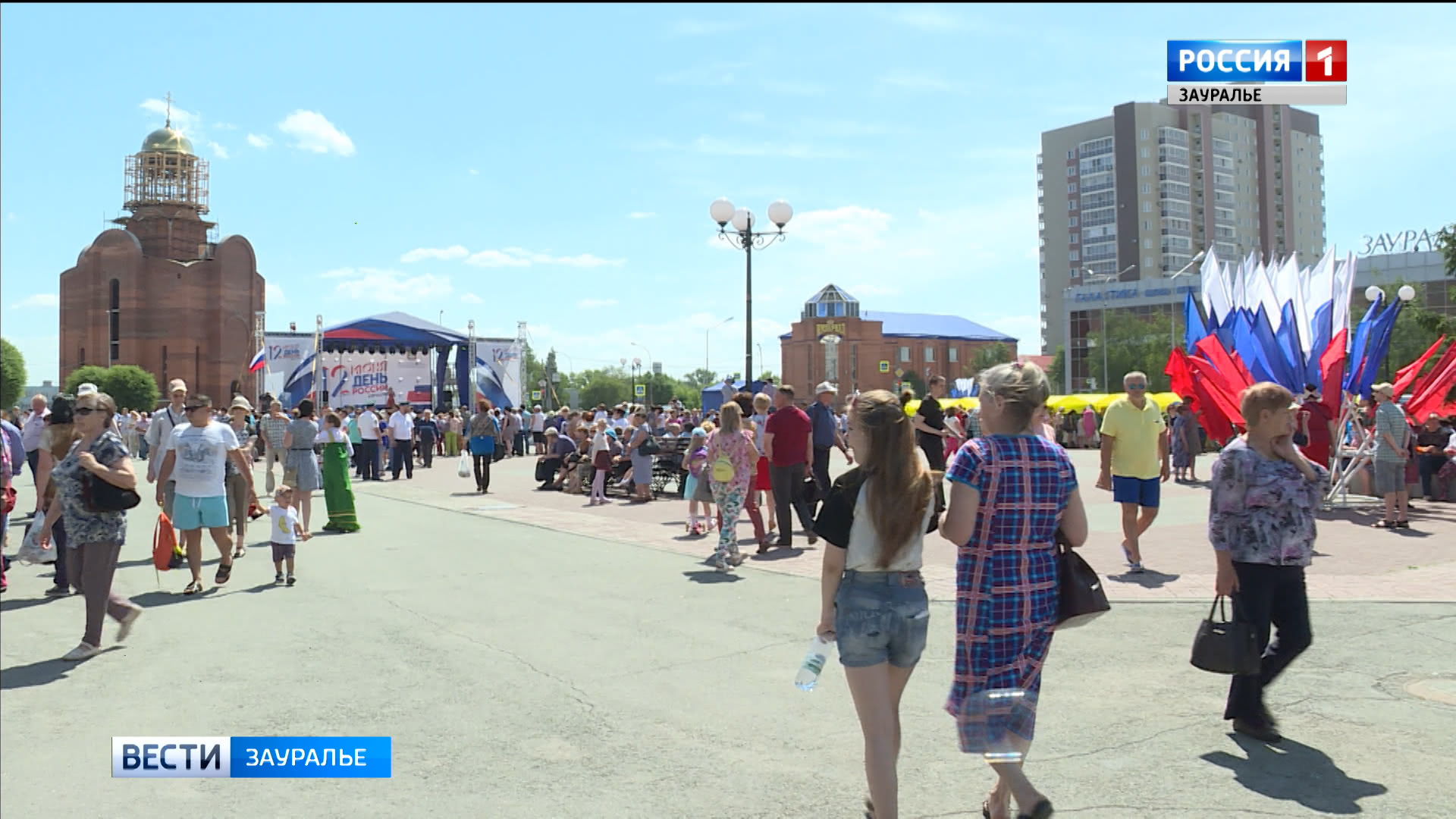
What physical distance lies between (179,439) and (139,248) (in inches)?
3579

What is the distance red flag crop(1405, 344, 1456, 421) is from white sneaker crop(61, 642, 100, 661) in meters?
18.2

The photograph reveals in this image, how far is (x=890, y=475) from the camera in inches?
151

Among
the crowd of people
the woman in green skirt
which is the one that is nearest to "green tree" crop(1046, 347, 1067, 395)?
the crowd of people

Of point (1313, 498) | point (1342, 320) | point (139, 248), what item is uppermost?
point (139, 248)

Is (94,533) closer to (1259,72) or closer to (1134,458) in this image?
(1134,458)

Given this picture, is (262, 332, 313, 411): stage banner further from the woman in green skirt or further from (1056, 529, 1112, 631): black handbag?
(1056, 529, 1112, 631): black handbag

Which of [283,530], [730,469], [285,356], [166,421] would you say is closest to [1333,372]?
Result: [730,469]

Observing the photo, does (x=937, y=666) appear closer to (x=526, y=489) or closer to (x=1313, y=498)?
(x=1313, y=498)

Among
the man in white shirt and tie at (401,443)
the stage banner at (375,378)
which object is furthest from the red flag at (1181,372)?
the stage banner at (375,378)

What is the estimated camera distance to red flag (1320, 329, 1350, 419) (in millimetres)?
17312

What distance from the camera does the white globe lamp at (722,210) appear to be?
19641 mm

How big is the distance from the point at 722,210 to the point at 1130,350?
7414 centimetres

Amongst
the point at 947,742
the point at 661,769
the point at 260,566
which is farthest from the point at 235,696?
the point at 260,566

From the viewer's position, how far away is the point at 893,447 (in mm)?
3838
